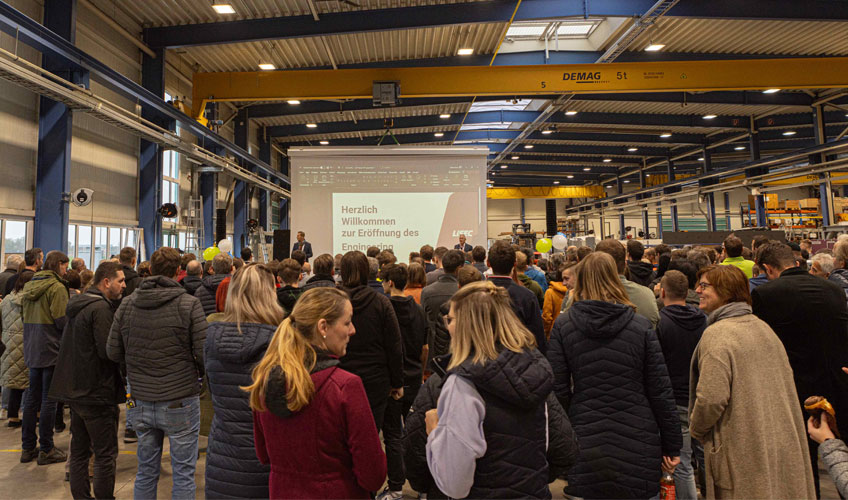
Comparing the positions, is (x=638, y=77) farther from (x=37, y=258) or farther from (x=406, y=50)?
(x=37, y=258)

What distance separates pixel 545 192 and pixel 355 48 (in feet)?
60.2

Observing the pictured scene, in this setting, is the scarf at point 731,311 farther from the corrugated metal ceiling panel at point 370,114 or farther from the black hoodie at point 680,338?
the corrugated metal ceiling panel at point 370,114

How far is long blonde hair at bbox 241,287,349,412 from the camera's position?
1.40 metres

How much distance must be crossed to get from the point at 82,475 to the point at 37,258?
2678 millimetres

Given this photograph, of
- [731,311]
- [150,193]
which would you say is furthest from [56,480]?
[150,193]

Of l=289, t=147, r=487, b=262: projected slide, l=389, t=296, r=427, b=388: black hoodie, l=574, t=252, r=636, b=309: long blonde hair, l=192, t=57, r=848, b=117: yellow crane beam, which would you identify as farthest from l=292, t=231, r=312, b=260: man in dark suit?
l=574, t=252, r=636, b=309: long blonde hair

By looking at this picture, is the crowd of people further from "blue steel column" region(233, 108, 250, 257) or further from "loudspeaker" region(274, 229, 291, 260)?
"blue steel column" region(233, 108, 250, 257)

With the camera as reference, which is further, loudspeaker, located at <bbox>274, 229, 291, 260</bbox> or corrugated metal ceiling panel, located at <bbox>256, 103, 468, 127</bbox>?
corrugated metal ceiling panel, located at <bbox>256, 103, 468, 127</bbox>

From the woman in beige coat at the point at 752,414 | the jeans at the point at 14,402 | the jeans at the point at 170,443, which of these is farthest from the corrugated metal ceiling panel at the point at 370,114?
the woman in beige coat at the point at 752,414

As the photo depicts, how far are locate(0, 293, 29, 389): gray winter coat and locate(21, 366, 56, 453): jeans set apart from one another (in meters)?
0.44

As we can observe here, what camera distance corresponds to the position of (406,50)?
34.0ft

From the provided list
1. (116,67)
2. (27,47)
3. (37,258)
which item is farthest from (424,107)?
(37,258)

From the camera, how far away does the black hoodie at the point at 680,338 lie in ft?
8.82

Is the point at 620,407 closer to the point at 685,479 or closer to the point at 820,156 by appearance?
the point at 685,479
